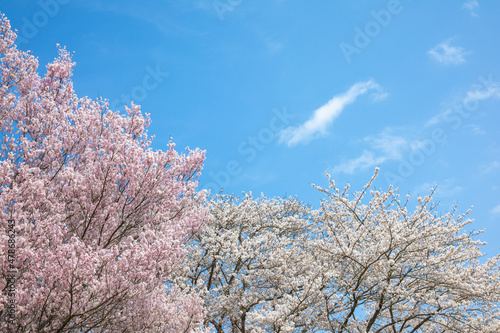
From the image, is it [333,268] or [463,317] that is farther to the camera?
[333,268]

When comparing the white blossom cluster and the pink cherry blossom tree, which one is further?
the white blossom cluster

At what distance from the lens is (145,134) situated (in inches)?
346

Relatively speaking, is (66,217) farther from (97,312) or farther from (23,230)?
(97,312)

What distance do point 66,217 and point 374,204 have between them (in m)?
9.75

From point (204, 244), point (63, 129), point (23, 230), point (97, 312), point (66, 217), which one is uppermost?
point (204, 244)

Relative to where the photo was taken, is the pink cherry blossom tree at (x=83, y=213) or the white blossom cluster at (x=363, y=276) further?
the white blossom cluster at (x=363, y=276)

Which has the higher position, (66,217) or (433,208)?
(433,208)

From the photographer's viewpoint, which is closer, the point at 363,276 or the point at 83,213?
the point at 83,213

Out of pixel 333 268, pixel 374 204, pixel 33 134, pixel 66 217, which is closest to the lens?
pixel 66 217

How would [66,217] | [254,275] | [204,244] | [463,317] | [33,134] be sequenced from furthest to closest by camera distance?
[204,244], [254,275], [463,317], [33,134], [66,217]

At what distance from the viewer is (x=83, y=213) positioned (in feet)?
24.3

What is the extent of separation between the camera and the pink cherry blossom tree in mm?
5918

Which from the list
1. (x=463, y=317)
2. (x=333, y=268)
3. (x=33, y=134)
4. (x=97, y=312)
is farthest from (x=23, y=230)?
(x=463, y=317)

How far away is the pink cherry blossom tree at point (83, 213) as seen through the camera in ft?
19.4
